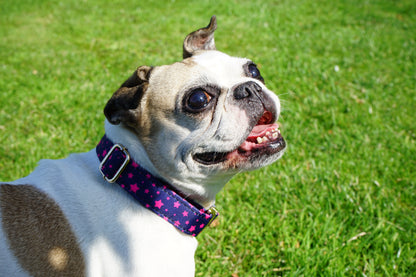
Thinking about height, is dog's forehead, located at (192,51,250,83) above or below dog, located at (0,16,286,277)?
above

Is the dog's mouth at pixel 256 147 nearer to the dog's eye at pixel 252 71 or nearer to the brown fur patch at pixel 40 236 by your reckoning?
the dog's eye at pixel 252 71

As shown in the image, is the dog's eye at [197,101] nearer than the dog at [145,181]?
No

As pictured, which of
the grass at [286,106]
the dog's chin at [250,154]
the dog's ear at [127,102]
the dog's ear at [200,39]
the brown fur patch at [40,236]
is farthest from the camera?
the grass at [286,106]

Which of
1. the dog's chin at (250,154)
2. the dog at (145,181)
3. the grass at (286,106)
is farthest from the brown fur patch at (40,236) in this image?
the grass at (286,106)

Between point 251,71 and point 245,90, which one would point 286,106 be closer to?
point 251,71

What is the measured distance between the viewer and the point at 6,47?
735 cm

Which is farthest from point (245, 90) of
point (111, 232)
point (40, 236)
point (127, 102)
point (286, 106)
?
point (286, 106)

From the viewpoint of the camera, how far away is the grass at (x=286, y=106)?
349 cm

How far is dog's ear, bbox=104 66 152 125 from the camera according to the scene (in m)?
2.30

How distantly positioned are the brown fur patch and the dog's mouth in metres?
0.97

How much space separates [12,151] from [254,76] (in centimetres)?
342

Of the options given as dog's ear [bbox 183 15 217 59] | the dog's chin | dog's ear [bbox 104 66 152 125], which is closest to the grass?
dog's ear [bbox 183 15 217 59]

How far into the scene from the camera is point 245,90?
8.13 ft

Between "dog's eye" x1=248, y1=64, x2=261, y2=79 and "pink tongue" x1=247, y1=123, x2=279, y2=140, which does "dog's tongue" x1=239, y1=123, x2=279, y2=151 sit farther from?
"dog's eye" x1=248, y1=64, x2=261, y2=79
